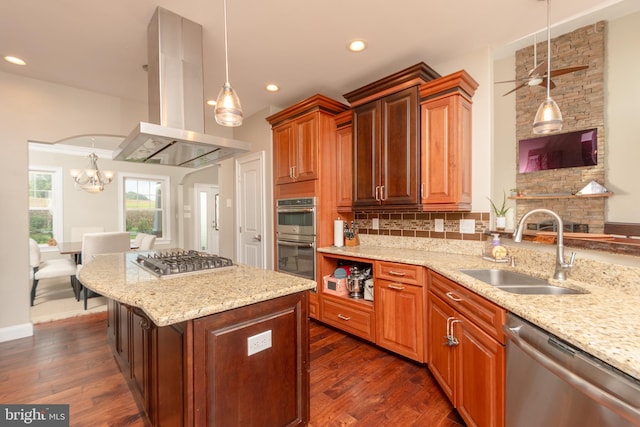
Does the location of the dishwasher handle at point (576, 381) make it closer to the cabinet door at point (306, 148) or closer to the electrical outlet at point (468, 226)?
the electrical outlet at point (468, 226)

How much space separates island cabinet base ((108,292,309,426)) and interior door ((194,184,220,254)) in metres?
5.79

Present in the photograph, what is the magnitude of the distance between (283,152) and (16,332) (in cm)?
331

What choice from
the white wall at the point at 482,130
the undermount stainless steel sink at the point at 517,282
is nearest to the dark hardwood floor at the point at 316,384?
the undermount stainless steel sink at the point at 517,282

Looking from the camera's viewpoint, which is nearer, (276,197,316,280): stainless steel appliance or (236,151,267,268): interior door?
(276,197,316,280): stainless steel appliance

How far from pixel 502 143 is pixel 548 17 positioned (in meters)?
3.85

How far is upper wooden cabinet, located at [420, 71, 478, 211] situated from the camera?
2.23 m

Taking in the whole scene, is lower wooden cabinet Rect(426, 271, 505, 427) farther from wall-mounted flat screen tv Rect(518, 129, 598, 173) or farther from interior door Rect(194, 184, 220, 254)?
interior door Rect(194, 184, 220, 254)

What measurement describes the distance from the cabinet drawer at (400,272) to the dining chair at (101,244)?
3649 millimetres

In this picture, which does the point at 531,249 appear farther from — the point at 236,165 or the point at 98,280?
the point at 236,165

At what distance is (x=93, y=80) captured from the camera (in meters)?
2.88

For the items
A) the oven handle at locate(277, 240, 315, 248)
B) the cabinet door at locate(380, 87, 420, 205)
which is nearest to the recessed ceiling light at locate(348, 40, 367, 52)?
the cabinet door at locate(380, 87, 420, 205)

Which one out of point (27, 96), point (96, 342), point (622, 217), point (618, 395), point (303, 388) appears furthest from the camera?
point (622, 217)

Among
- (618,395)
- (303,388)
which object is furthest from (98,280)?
(618,395)

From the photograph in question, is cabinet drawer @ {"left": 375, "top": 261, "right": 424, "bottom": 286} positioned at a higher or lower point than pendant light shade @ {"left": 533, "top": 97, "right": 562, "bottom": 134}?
lower
